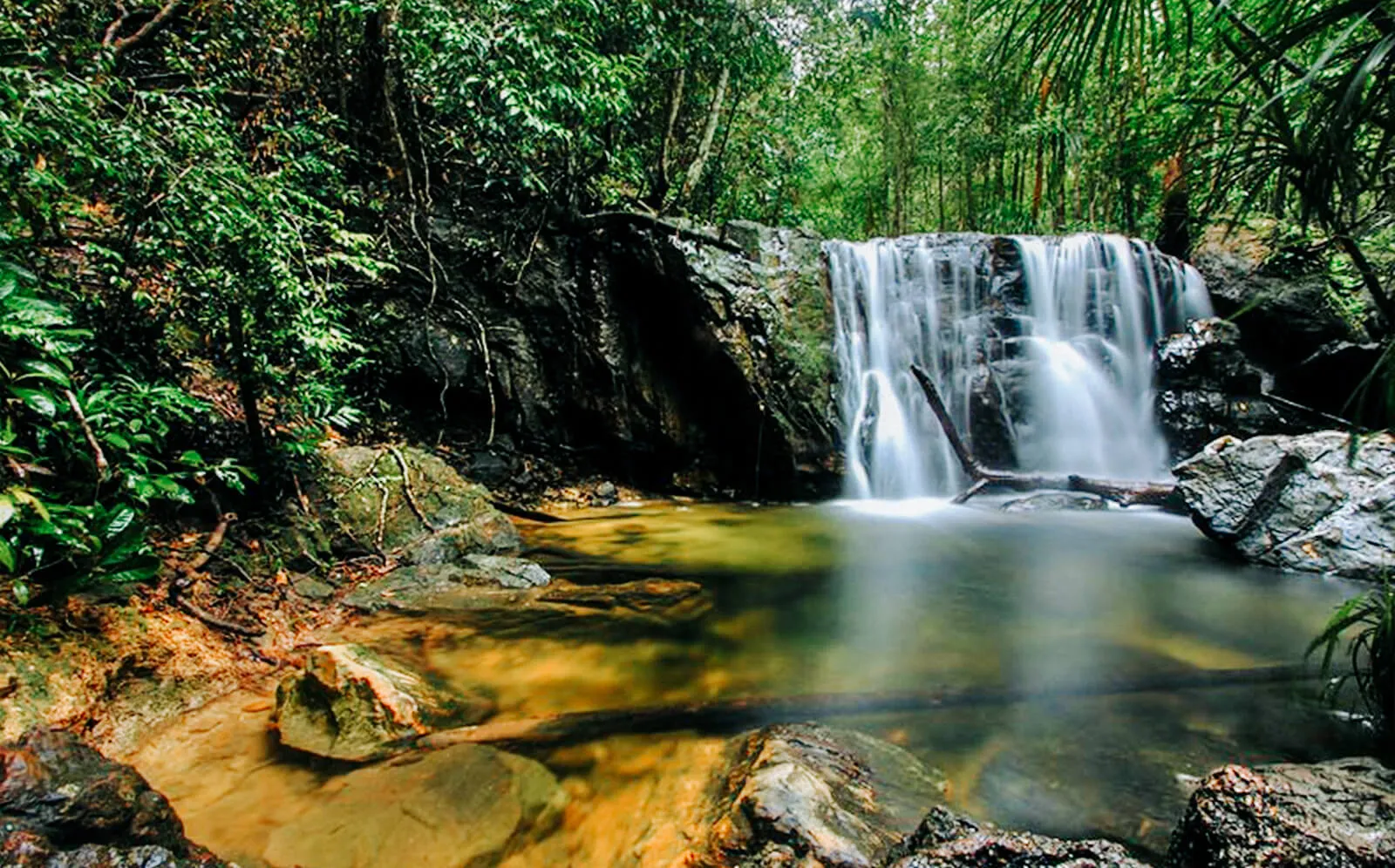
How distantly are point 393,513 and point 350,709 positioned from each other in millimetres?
2346

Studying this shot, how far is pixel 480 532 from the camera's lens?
4.57 metres

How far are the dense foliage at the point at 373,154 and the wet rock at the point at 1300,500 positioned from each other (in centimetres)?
158

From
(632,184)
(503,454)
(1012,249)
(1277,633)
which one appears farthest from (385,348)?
(1012,249)

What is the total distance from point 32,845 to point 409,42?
6.12 metres

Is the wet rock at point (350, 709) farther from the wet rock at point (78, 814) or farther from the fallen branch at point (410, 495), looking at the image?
the fallen branch at point (410, 495)

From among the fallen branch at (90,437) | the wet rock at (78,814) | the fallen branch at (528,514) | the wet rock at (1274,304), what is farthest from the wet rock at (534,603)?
the wet rock at (1274,304)

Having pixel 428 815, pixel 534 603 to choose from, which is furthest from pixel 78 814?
pixel 534 603

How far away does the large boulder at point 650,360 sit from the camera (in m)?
7.00

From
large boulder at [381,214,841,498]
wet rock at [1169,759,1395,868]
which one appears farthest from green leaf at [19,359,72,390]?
large boulder at [381,214,841,498]

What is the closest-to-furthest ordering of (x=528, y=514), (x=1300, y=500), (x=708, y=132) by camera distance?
(x=1300, y=500), (x=528, y=514), (x=708, y=132)

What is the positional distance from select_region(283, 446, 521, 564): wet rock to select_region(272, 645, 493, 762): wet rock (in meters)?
1.48

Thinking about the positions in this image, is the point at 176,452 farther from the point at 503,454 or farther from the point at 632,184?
the point at 632,184

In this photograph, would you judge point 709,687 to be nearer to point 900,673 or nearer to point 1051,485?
point 900,673

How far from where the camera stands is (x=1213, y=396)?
7.71 m
